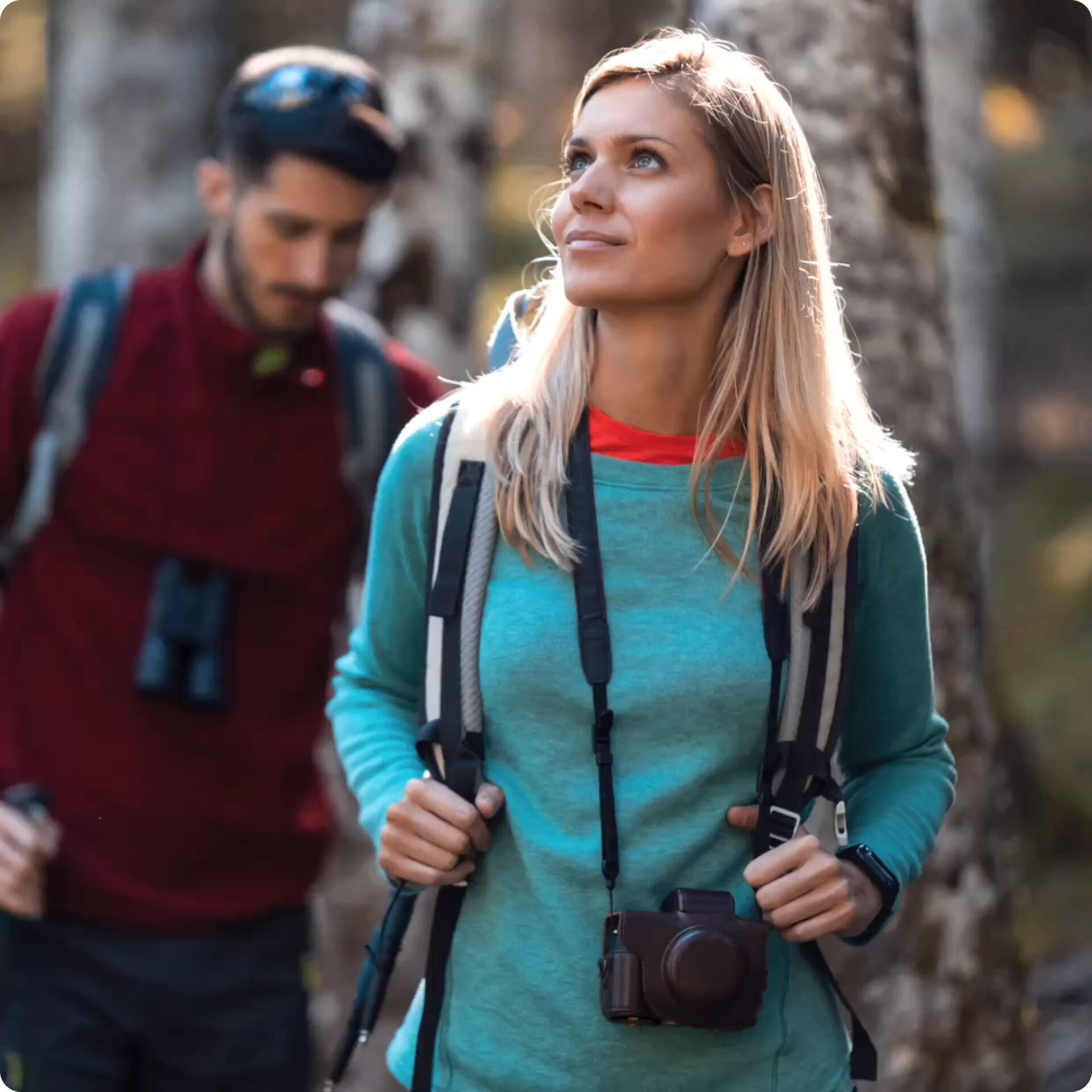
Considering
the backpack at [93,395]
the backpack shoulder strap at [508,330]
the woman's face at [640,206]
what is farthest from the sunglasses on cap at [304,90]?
the woman's face at [640,206]

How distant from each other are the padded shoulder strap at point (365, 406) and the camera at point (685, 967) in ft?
5.52

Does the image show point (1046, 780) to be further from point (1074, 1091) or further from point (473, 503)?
point (473, 503)

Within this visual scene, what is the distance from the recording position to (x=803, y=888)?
2.37 m

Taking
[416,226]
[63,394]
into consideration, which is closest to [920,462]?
[63,394]

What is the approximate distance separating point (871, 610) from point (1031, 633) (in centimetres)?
1007

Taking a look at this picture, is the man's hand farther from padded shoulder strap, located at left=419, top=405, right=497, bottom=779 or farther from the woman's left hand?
the woman's left hand

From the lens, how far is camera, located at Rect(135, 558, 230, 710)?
3.60 m

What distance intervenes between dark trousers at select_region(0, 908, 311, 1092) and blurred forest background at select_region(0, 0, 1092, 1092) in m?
1.27

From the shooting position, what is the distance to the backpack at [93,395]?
145 inches

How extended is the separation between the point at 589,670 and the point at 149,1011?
5.89 feet

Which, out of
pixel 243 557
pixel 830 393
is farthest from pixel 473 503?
pixel 243 557

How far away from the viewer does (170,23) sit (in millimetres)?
8031

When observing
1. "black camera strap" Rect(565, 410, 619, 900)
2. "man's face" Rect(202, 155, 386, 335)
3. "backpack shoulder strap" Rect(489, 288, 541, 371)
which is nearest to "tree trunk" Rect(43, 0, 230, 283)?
"man's face" Rect(202, 155, 386, 335)

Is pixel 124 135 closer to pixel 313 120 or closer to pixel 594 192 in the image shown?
pixel 313 120
